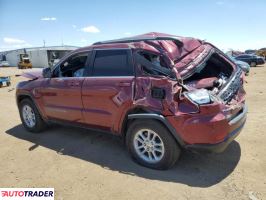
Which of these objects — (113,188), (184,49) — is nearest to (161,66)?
(184,49)

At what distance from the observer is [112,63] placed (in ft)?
13.9

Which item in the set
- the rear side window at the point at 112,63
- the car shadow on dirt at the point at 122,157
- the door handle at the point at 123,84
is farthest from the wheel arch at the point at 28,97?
the door handle at the point at 123,84

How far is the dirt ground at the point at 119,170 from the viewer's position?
333 centimetres

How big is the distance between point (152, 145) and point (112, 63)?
1492mm

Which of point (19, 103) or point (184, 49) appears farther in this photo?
point (19, 103)

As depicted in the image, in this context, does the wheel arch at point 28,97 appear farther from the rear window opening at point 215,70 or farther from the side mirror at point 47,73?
the rear window opening at point 215,70

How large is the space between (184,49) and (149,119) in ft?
4.41

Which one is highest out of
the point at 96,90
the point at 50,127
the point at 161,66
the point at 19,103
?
the point at 161,66

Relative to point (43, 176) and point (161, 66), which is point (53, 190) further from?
point (161, 66)

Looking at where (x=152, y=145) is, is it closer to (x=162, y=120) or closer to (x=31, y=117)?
(x=162, y=120)

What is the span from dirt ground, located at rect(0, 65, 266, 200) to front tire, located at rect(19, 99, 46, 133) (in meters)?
0.38

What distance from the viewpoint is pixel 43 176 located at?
12.8 ft

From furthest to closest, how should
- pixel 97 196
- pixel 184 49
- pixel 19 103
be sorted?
pixel 19 103, pixel 184 49, pixel 97 196

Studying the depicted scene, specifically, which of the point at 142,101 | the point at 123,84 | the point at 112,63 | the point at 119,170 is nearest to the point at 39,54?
the point at 112,63
